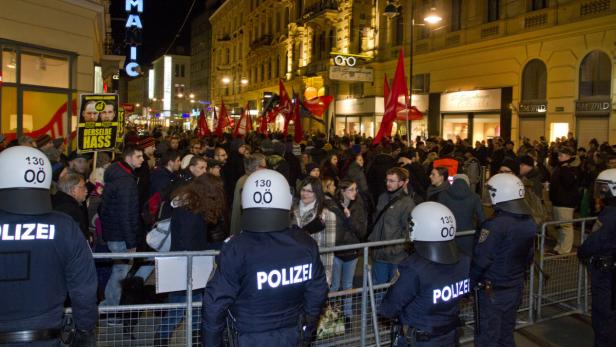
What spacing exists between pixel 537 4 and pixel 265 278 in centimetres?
2069

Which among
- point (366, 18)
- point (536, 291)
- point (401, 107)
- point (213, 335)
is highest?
point (366, 18)

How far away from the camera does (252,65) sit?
54281 mm

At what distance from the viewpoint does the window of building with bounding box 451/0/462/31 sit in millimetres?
24328

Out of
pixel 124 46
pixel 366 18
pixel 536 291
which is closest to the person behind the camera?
pixel 536 291

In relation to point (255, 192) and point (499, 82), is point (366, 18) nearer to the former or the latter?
point (499, 82)

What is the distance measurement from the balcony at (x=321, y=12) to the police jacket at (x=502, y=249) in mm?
31686

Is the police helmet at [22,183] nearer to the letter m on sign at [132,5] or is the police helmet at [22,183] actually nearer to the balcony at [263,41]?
the letter m on sign at [132,5]

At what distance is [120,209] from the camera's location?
615 centimetres

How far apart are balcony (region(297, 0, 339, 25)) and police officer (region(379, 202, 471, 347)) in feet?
107

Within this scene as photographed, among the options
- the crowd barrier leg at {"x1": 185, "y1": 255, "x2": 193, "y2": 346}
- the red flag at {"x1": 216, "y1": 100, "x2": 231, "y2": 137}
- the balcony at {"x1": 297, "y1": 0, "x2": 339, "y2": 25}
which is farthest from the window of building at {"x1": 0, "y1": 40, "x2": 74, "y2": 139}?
the balcony at {"x1": 297, "y1": 0, "x2": 339, "y2": 25}

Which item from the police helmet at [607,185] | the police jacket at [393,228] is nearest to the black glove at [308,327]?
the police jacket at [393,228]

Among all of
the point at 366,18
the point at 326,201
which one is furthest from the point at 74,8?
the point at 366,18

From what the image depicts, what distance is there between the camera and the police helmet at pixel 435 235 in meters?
3.53

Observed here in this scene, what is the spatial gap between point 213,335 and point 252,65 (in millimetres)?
52817
